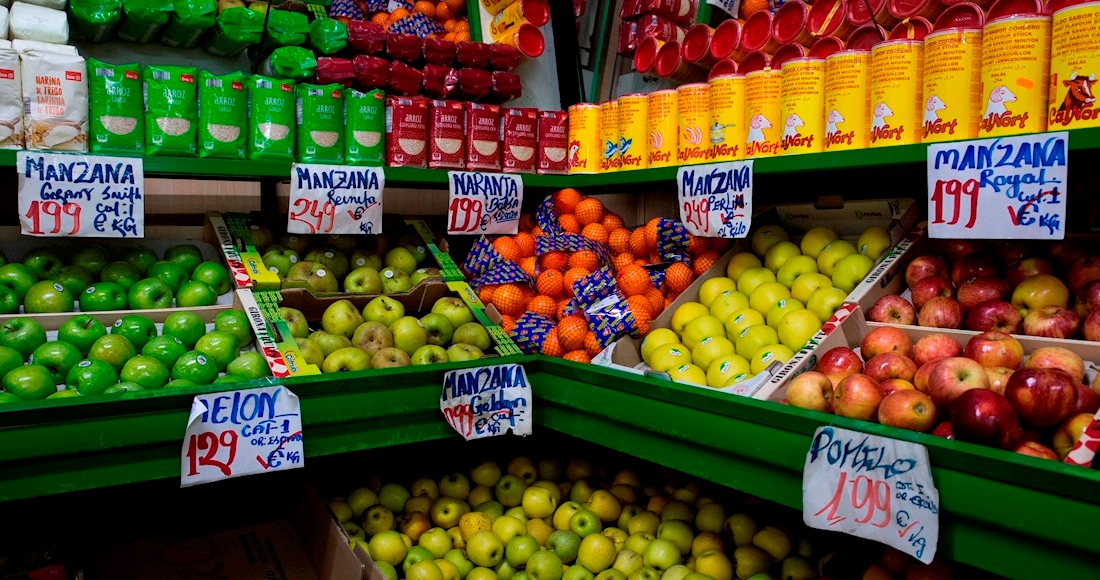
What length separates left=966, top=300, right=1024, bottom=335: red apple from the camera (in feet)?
6.20

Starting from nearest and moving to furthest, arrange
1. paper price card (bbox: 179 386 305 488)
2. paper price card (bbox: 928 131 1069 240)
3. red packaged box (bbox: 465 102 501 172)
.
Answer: paper price card (bbox: 928 131 1069 240) → paper price card (bbox: 179 386 305 488) → red packaged box (bbox: 465 102 501 172)

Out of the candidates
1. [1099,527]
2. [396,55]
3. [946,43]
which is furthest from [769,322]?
[396,55]

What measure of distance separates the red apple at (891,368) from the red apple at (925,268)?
41 cm

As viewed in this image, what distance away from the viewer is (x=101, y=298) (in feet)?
7.70

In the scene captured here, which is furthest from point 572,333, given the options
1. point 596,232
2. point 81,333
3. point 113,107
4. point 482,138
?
point 113,107

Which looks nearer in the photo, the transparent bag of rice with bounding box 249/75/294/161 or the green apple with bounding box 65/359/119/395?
the green apple with bounding box 65/359/119/395

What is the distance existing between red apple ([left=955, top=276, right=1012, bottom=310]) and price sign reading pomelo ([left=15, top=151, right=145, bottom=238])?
7.66 ft

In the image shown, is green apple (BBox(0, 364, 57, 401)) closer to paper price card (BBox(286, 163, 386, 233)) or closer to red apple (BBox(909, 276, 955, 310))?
paper price card (BBox(286, 163, 386, 233))

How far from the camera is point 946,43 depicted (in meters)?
1.80

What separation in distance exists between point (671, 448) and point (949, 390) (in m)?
0.65

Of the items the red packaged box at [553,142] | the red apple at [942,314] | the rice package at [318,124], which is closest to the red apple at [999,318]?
the red apple at [942,314]

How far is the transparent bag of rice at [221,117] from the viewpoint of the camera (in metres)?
2.43

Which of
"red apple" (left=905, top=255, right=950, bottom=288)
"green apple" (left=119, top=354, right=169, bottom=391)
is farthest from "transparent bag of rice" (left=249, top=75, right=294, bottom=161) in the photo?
"red apple" (left=905, top=255, right=950, bottom=288)

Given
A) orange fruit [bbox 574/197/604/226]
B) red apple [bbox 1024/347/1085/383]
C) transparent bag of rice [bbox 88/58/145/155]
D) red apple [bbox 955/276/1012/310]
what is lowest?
red apple [bbox 1024/347/1085/383]
